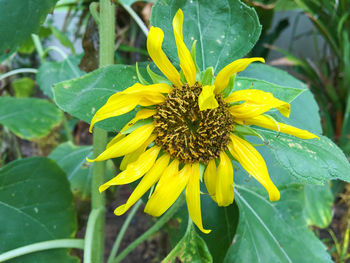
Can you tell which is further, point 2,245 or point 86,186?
point 86,186

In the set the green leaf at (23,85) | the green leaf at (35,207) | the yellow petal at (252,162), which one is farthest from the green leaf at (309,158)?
the green leaf at (23,85)

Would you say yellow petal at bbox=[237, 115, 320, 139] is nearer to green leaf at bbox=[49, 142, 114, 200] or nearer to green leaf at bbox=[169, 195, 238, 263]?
green leaf at bbox=[169, 195, 238, 263]

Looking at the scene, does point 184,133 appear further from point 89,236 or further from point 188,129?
point 89,236

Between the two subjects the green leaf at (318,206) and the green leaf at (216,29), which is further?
the green leaf at (318,206)

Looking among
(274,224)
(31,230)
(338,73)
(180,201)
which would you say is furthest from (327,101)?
(31,230)

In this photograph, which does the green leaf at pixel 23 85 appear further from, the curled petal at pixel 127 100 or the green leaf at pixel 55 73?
the curled petal at pixel 127 100

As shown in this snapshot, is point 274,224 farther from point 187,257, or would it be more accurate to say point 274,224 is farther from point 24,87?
point 24,87

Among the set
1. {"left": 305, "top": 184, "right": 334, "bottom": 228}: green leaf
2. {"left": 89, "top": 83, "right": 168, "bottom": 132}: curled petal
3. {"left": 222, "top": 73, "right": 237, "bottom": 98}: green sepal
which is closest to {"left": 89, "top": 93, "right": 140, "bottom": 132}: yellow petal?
{"left": 89, "top": 83, "right": 168, "bottom": 132}: curled petal
